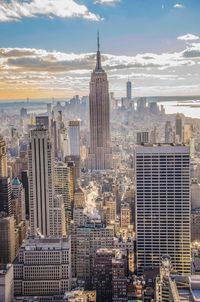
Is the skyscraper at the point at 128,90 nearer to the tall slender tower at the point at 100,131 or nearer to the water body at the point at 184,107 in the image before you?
the water body at the point at 184,107

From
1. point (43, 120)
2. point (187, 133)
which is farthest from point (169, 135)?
point (43, 120)

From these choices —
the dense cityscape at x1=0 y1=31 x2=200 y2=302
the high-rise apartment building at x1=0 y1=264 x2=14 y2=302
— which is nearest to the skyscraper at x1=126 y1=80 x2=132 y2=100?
the dense cityscape at x1=0 y1=31 x2=200 y2=302

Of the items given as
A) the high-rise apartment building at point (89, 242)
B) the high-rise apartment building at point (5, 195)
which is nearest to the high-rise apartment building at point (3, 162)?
the high-rise apartment building at point (5, 195)

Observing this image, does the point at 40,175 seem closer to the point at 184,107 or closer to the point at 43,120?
the point at 43,120

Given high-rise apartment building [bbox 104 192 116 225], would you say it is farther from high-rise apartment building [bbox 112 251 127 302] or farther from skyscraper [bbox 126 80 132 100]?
skyscraper [bbox 126 80 132 100]

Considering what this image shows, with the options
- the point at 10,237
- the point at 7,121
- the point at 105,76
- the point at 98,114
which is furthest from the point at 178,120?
the point at 98,114

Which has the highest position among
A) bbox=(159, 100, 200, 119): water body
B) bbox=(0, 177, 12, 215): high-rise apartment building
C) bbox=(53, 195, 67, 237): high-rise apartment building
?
bbox=(159, 100, 200, 119): water body
